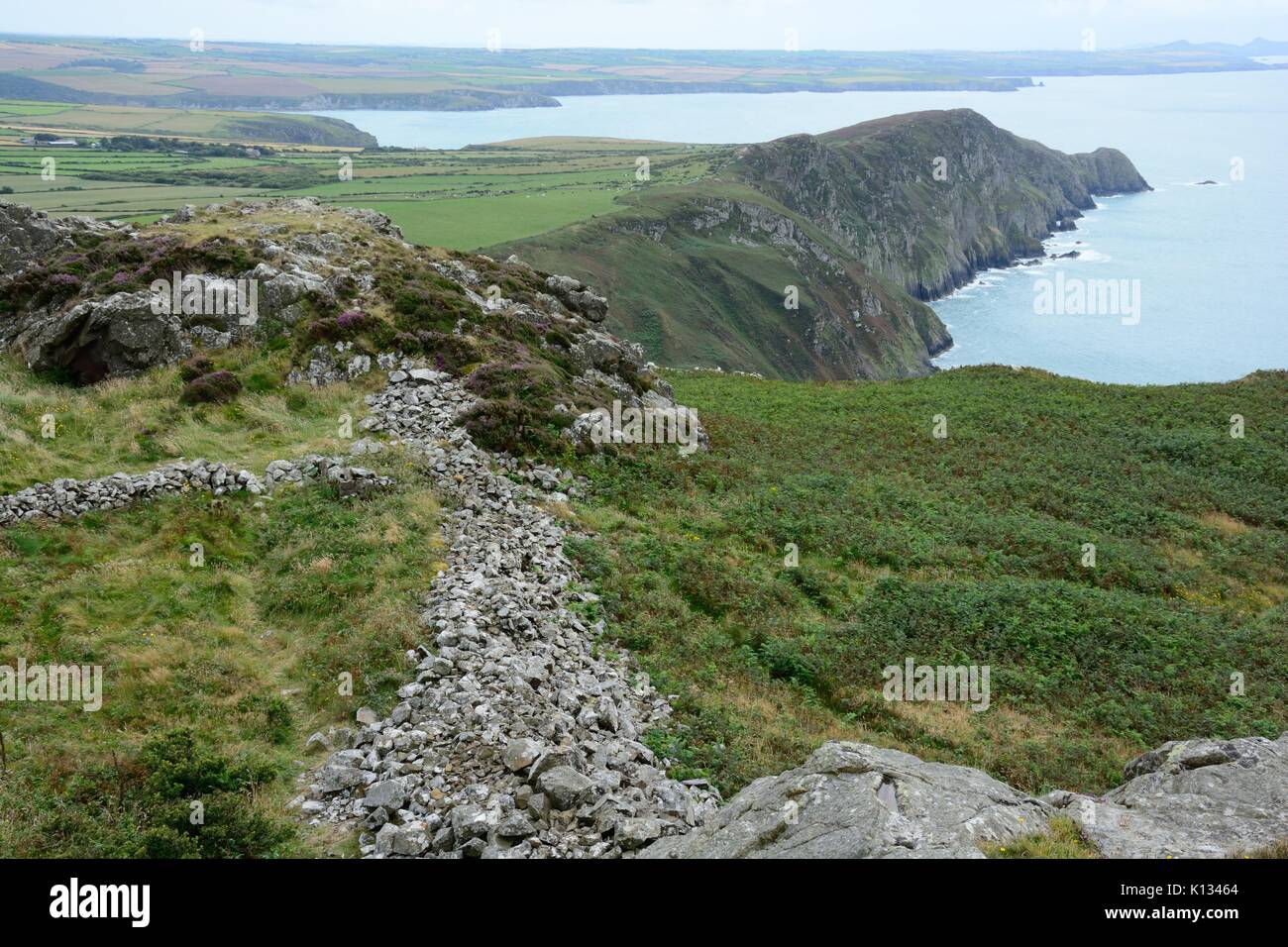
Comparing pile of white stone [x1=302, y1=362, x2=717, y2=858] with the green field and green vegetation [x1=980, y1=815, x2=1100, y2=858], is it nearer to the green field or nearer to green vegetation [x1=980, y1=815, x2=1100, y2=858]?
green vegetation [x1=980, y1=815, x2=1100, y2=858]

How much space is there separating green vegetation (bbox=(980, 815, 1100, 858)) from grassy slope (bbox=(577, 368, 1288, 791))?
5267 mm

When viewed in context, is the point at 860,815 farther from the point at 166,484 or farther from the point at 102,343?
the point at 102,343

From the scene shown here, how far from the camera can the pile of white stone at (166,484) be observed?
18438mm

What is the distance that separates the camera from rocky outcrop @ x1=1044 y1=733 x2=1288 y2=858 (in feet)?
33.1

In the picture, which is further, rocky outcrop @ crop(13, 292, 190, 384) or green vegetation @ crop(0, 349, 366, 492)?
rocky outcrop @ crop(13, 292, 190, 384)

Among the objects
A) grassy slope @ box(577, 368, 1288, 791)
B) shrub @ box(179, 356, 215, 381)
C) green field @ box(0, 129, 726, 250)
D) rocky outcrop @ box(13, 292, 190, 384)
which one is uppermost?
green field @ box(0, 129, 726, 250)

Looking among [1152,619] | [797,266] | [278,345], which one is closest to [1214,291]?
[797,266]

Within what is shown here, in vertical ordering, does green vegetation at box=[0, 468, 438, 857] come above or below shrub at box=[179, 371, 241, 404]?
below

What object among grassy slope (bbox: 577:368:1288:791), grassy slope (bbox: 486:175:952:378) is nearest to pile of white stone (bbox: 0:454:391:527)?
grassy slope (bbox: 577:368:1288:791)

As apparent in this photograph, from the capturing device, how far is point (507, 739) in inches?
513

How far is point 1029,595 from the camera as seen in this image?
24.0 m

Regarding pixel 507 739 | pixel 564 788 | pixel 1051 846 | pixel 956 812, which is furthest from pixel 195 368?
pixel 1051 846
